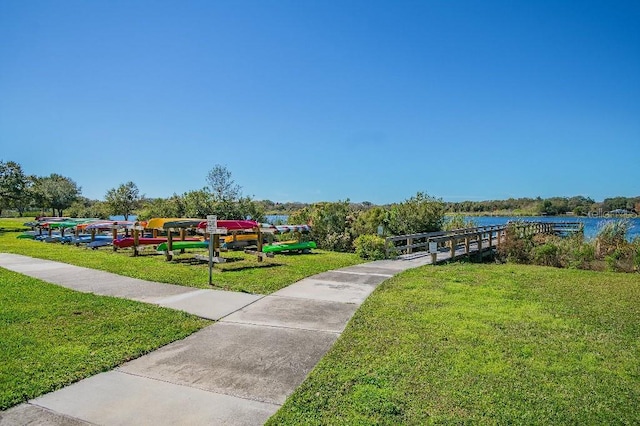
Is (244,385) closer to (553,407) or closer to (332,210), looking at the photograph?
(553,407)

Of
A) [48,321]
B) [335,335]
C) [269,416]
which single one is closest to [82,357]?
[48,321]

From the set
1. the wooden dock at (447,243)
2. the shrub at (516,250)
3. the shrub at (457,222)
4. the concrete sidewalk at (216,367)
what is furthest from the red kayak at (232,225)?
the shrub at (457,222)

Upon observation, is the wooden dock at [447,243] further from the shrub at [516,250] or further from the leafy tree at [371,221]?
the leafy tree at [371,221]

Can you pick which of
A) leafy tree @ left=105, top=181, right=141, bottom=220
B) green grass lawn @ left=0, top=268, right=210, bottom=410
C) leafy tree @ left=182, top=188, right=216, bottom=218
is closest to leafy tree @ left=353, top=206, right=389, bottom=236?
leafy tree @ left=182, top=188, right=216, bottom=218

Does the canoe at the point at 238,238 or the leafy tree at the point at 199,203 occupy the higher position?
the leafy tree at the point at 199,203

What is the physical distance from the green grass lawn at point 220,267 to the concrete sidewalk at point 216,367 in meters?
0.87

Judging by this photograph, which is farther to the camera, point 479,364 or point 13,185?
point 13,185

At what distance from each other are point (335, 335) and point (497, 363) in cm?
204

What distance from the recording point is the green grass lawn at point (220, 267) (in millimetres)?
8828

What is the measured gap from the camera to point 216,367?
428cm

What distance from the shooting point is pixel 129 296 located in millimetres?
7441

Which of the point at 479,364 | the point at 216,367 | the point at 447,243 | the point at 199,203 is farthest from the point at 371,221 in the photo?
the point at 216,367

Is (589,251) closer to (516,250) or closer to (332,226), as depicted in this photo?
(516,250)

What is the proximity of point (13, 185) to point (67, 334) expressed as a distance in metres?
37.0
